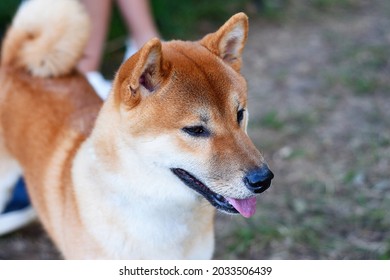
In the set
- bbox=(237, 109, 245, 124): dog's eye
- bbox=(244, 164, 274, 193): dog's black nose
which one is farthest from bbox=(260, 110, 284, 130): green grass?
bbox=(244, 164, 274, 193): dog's black nose

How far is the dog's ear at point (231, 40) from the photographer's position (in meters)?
2.23

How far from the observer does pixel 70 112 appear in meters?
2.64

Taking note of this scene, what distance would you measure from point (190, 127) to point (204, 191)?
0.23 meters

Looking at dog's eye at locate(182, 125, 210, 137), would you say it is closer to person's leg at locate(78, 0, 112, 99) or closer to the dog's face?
the dog's face

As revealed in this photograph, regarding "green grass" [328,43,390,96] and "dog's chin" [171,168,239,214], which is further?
"green grass" [328,43,390,96]

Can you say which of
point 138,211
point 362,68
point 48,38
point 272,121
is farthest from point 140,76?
point 362,68

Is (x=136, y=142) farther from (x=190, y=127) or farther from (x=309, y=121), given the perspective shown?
(x=309, y=121)

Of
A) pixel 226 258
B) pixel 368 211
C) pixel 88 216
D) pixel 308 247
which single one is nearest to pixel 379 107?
pixel 368 211

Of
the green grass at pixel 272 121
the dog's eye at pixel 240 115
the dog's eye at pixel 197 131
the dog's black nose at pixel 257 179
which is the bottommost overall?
the green grass at pixel 272 121

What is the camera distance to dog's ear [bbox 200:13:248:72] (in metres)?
2.23

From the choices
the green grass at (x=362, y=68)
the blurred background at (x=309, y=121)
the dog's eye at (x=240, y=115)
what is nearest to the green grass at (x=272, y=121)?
the blurred background at (x=309, y=121)

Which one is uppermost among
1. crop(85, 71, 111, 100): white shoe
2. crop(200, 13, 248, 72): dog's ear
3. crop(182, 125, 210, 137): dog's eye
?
crop(200, 13, 248, 72): dog's ear

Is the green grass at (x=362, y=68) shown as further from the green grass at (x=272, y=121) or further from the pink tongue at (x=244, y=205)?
the pink tongue at (x=244, y=205)

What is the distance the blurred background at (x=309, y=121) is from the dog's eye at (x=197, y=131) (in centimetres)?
114
